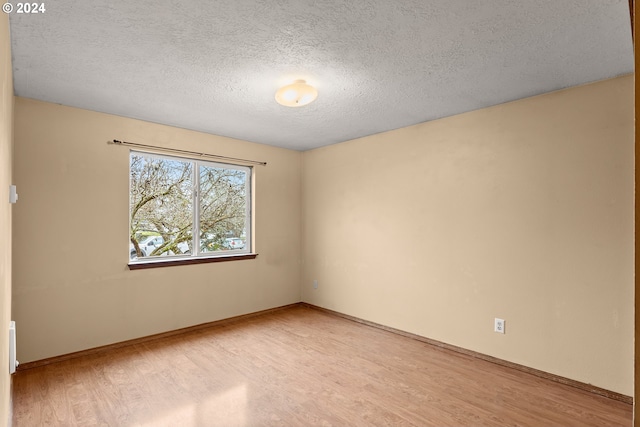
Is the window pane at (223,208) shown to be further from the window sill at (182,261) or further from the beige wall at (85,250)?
the beige wall at (85,250)

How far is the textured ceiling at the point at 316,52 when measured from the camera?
176 centimetres

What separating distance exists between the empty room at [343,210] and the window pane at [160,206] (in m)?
0.02

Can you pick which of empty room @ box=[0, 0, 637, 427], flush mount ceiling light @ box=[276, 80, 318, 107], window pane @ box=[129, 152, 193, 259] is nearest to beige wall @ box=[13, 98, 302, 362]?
empty room @ box=[0, 0, 637, 427]

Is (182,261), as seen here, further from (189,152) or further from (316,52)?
(316,52)

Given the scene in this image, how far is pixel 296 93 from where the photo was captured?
2.53 metres

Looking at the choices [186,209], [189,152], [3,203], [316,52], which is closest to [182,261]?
[186,209]

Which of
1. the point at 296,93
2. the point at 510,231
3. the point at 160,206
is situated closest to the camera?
the point at 296,93

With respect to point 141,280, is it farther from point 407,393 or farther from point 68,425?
point 407,393

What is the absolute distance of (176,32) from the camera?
195 cm

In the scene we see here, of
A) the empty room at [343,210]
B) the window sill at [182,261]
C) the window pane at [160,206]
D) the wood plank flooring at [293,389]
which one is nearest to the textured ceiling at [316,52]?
the empty room at [343,210]

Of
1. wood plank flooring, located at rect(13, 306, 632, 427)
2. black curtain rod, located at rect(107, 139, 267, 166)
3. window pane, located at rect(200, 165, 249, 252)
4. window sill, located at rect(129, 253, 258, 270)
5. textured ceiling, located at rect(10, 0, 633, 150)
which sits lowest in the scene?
wood plank flooring, located at rect(13, 306, 632, 427)

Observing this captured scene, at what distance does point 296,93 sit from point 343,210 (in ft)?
7.32

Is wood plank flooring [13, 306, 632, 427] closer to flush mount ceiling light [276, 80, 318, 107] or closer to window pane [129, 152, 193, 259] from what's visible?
window pane [129, 152, 193, 259]

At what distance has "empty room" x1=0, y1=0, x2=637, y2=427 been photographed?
200 cm
